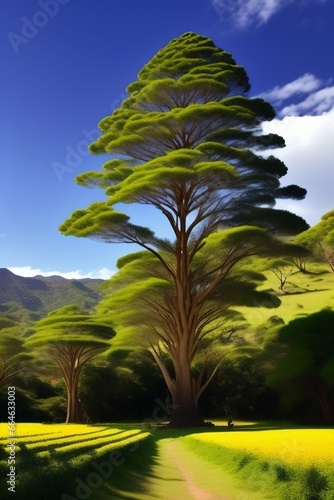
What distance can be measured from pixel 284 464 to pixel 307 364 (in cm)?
1212

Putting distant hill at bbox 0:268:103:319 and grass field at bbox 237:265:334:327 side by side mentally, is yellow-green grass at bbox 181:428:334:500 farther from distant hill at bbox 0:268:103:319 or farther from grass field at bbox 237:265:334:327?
distant hill at bbox 0:268:103:319

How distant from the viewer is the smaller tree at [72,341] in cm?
2633

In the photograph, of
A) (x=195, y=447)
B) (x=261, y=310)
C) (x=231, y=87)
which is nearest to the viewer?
(x=195, y=447)

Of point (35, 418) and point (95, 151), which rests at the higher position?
point (95, 151)

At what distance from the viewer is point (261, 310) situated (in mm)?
49688

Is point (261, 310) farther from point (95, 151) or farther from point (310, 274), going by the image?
point (95, 151)

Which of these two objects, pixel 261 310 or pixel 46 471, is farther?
pixel 261 310

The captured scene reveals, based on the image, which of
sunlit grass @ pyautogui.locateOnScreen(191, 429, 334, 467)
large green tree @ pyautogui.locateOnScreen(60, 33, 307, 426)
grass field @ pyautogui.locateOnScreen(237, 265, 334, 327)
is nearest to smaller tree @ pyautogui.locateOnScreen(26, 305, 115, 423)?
large green tree @ pyautogui.locateOnScreen(60, 33, 307, 426)

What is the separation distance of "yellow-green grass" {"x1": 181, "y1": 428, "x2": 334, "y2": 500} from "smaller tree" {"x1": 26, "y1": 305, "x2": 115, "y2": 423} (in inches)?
677

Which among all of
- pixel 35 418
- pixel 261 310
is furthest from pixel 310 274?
pixel 35 418

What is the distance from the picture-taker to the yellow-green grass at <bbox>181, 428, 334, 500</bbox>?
6.69 metres

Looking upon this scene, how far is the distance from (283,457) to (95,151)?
19849 millimetres

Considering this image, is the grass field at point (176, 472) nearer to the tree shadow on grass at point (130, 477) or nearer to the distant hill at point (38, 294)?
the tree shadow on grass at point (130, 477)

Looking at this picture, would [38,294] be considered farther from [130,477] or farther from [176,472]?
[130,477]
